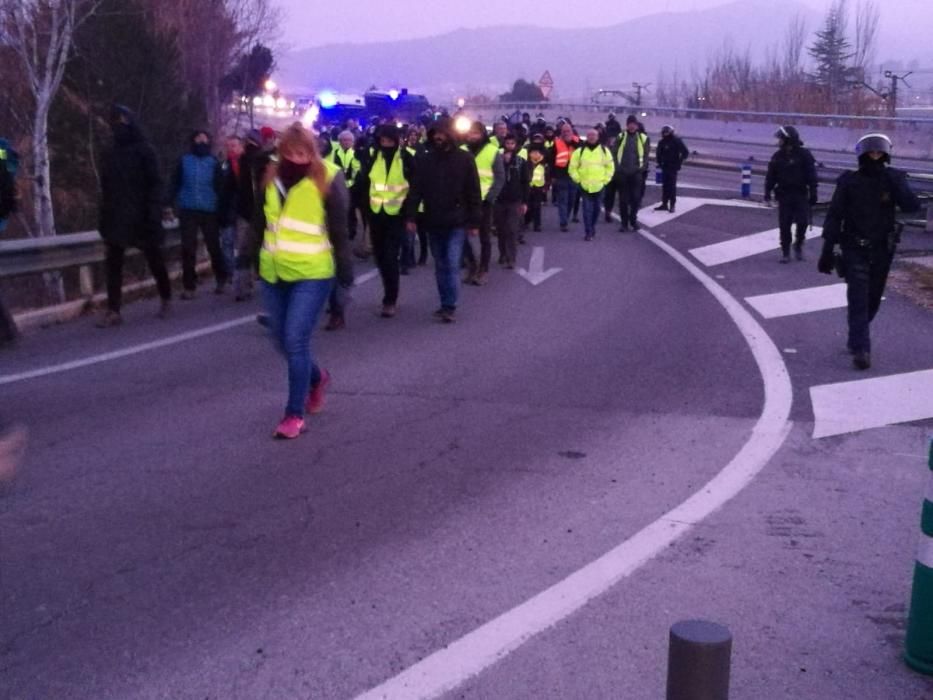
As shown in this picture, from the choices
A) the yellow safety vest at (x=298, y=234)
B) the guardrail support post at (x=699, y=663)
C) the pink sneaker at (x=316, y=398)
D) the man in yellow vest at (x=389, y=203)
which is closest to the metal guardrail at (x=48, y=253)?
the man in yellow vest at (x=389, y=203)

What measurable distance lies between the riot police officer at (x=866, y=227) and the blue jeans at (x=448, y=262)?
3.66m

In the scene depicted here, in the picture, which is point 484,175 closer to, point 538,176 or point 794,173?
point 794,173

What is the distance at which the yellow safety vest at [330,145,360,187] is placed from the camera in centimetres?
1800

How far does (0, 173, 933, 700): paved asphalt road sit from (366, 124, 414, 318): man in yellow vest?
3.97 feet

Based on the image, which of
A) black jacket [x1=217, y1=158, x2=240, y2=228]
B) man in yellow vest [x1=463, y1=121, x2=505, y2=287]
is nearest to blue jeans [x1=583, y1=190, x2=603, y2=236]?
man in yellow vest [x1=463, y1=121, x2=505, y2=287]

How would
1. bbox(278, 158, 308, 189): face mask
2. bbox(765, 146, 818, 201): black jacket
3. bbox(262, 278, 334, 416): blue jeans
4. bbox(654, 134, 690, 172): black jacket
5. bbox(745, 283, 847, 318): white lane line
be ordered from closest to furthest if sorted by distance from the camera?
bbox(278, 158, 308, 189): face mask → bbox(262, 278, 334, 416): blue jeans → bbox(745, 283, 847, 318): white lane line → bbox(765, 146, 818, 201): black jacket → bbox(654, 134, 690, 172): black jacket

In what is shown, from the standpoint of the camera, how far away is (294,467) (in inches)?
285

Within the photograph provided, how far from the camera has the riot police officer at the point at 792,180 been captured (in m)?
15.9

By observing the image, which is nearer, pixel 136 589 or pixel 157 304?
pixel 136 589

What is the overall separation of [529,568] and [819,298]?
8.91 meters

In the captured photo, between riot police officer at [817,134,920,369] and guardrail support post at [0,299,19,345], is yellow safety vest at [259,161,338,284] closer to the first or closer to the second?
guardrail support post at [0,299,19,345]

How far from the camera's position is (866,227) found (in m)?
10.0

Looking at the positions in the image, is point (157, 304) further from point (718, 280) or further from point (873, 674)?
point (873, 674)

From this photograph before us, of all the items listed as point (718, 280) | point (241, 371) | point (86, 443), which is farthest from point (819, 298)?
point (86, 443)
